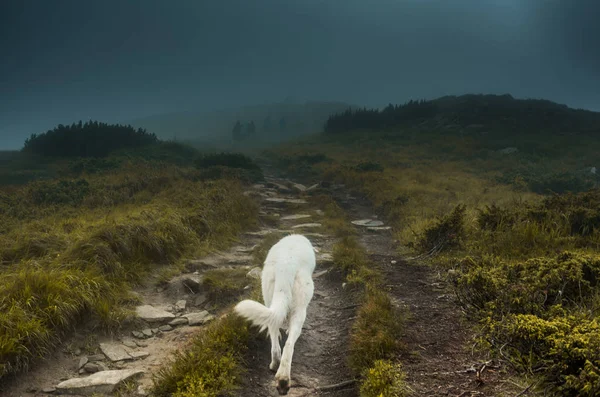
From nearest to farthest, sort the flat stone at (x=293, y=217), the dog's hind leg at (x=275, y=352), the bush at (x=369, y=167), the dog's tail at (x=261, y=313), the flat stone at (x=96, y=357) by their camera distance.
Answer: the dog's tail at (x=261, y=313) < the dog's hind leg at (x=275, y=352) < the flat stone at (x=96, y=357) < the flat stone at (x=293, y=217) < the bush at (x=369, y=167)

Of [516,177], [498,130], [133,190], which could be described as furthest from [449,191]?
[498,130]

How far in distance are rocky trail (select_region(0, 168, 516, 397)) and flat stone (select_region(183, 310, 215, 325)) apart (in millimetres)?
15

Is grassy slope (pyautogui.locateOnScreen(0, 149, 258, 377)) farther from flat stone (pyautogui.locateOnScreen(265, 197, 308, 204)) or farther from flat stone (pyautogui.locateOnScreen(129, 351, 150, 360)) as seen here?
flat stone (pyautogui.locateOnScreen(265, 197, 308, 204))

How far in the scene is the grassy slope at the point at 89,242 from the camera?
14.2 ft

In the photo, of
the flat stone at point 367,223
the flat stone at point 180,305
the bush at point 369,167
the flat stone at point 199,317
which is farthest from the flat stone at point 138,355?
the bush at point 369,167

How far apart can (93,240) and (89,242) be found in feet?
0.30

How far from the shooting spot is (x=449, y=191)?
15.4 metres

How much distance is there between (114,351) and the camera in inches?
176

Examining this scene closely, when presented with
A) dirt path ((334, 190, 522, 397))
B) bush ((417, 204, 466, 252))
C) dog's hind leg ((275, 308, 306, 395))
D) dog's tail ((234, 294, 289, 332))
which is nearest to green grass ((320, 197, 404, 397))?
dirt path ((334, 190, 522, 397))

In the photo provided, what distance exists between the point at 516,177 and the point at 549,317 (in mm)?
16736

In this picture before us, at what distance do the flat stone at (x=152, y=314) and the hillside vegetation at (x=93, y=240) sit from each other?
0.23 metres

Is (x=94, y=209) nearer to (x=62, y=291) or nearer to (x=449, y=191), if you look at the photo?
(x=62, y=291)

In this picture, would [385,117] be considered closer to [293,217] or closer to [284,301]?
[293,217]

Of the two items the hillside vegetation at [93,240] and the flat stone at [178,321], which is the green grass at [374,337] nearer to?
the flat stone at [178,321]
